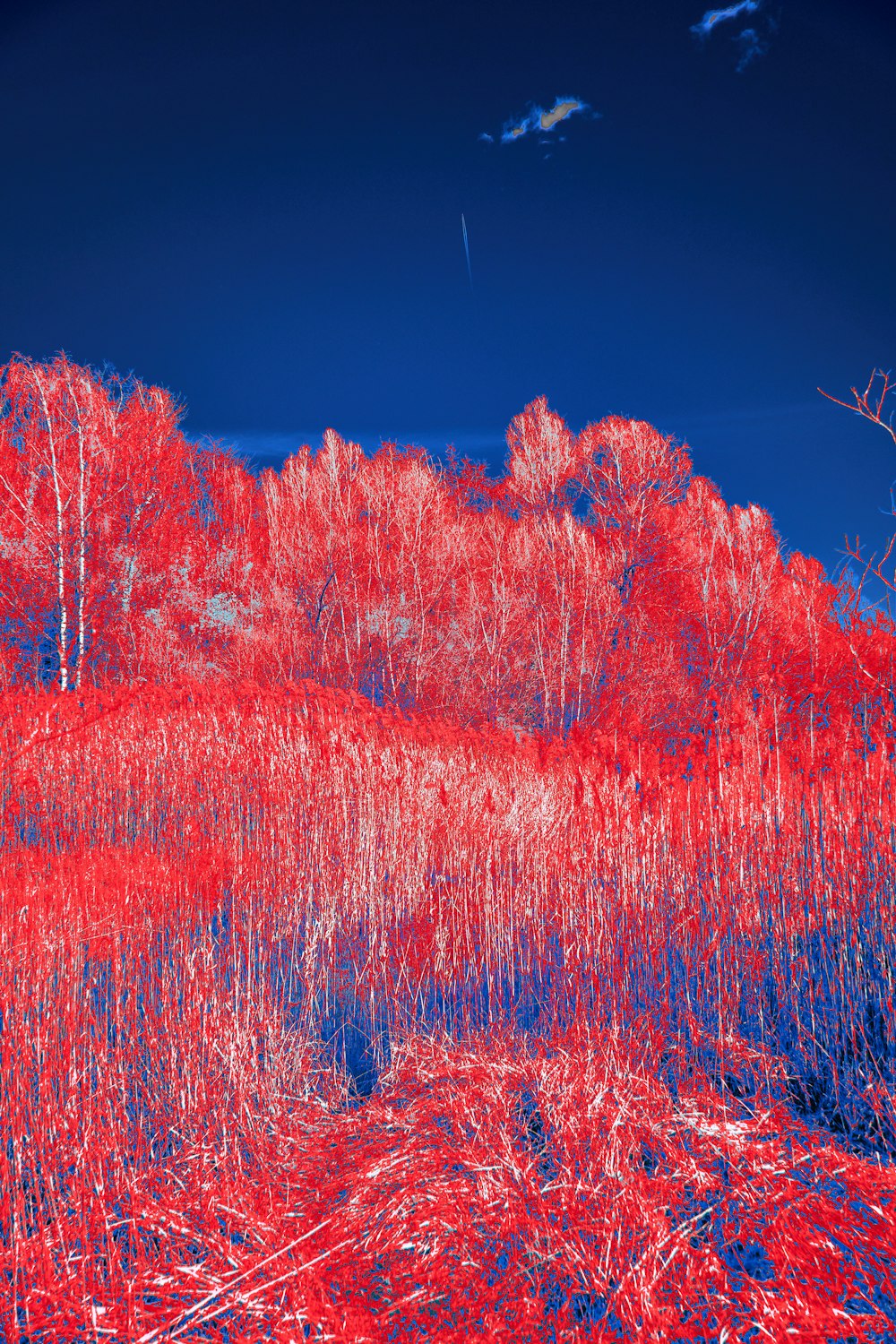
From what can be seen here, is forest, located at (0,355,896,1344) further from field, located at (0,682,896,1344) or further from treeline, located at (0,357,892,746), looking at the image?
treeline, located at (0,357,892,746)

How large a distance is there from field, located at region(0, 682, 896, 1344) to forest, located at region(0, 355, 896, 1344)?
1 cm

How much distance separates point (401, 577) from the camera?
16828mm

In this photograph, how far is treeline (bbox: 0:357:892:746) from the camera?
12.3 metres

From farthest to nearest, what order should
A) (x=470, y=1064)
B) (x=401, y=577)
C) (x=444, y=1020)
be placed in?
(x=401, y=577)
(x=444, y=1020)
(x=470, y=1064)

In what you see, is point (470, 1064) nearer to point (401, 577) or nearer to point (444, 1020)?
point (444, 1020)

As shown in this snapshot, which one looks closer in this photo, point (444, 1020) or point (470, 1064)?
point (470, 1064)

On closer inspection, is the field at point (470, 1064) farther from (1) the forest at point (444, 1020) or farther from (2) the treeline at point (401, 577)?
(2) the treeline at point (401, 577)

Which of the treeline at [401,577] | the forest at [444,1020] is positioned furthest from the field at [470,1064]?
the treeline at [401,577]

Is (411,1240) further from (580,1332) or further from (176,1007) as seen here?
(176,1007)

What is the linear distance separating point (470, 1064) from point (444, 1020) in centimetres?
50

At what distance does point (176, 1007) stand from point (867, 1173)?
2.53 metres

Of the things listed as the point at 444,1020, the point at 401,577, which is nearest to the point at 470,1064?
the point at 444,1020

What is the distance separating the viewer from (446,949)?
11.5 ft

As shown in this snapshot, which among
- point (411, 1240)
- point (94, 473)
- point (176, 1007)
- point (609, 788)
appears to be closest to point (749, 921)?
point (609, 788)
